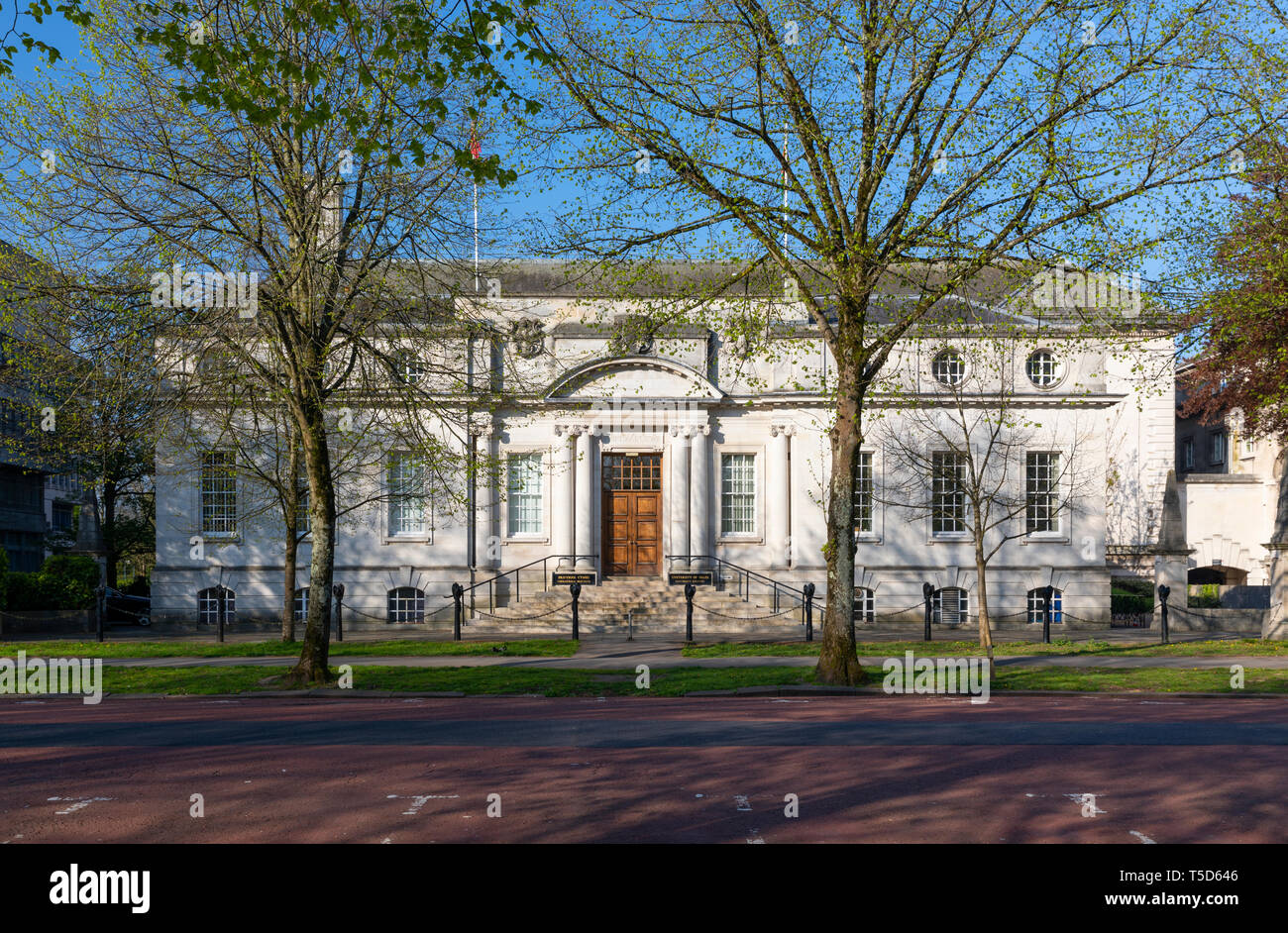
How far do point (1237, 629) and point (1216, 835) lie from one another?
23710mm

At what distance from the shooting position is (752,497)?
1166 inches

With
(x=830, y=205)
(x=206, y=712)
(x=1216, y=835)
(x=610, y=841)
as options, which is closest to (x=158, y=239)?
(x=206, y=712)

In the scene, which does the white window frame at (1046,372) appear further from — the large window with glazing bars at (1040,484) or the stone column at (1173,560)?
the stone column at (1173,560)

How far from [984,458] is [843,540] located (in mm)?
14634

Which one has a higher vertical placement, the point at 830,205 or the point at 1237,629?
the point at 830,205

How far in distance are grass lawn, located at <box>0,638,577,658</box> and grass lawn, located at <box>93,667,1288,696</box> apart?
2.88 m

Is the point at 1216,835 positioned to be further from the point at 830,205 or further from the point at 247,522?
the point at 247,522

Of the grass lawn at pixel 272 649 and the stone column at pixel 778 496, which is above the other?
the stone column at pixel 778 496

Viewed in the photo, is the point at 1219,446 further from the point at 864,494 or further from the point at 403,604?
the point at 403,604

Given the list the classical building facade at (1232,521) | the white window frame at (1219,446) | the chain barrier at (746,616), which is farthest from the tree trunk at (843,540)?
the white window frame at (1219,446)

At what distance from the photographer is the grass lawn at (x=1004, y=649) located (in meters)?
20.5

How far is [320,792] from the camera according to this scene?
7.81m

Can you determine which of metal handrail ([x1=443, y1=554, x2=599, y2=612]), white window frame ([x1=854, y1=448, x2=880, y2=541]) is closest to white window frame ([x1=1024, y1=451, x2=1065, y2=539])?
white window frame ([x1=854, y1=448, x2=880, y2=541])

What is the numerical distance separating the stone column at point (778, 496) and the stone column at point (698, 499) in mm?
1796
